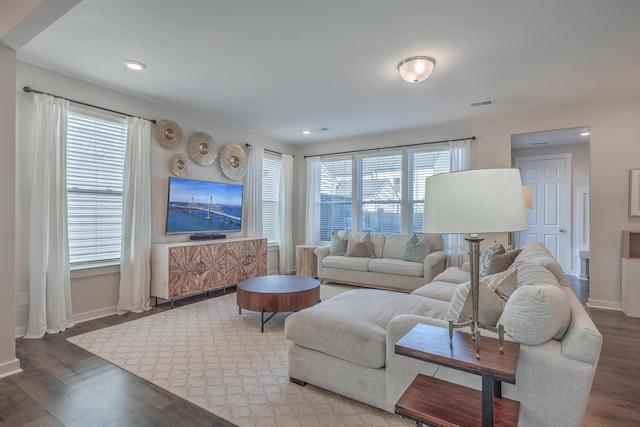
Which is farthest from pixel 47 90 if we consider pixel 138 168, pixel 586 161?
pixel 586 161

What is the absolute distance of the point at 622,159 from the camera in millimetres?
4059

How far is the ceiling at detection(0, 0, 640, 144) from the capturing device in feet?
7.45

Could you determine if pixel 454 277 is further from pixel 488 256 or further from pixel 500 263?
pixel 500 263

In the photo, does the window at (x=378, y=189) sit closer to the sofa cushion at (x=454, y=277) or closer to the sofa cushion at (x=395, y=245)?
the sofa cushion at (x=395, y=245)

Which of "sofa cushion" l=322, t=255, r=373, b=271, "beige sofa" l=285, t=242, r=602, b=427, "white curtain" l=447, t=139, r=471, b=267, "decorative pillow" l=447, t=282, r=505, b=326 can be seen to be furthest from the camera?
"sofa cushion" l=322, t=255, r=373, b=271

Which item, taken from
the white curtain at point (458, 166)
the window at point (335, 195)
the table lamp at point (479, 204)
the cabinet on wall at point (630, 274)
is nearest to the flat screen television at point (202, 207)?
the window at point (335, 195)

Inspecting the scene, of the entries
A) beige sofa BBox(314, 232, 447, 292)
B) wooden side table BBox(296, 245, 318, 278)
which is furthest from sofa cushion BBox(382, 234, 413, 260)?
wooden side table BBox(296, 245, 318, 278)

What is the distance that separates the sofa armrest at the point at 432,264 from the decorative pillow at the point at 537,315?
3067 millimetres

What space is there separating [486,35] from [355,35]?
3.38ft

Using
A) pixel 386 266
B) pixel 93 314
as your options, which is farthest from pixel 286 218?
pixel 93 314

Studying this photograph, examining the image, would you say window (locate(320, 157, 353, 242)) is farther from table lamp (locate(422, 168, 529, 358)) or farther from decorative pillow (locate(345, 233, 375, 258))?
table lamp (locate(422, 168, 529, 358))

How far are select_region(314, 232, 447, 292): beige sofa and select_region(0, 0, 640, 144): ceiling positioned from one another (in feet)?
6.89

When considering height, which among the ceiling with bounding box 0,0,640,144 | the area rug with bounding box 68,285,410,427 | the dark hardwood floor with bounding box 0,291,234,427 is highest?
the ceiling with bounding box 0,0,640,144

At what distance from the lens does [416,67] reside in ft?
9.55
